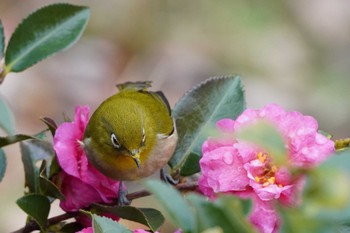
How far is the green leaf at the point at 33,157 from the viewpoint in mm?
1313

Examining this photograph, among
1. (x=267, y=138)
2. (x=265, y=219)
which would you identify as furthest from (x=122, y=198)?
(x=267, y=138)

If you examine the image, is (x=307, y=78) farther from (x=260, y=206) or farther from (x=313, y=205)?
(x=313, y=205)

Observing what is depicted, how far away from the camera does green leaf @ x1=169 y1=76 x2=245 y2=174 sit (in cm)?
127

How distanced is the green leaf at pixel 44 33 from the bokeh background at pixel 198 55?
306 centimetres

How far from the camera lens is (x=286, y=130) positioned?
3.31 feet

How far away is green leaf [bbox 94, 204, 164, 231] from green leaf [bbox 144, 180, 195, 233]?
0.41m

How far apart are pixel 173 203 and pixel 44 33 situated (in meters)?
0.85

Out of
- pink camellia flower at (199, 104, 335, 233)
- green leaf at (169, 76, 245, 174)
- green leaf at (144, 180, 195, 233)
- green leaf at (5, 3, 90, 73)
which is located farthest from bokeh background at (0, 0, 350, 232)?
green leaf at (144, 180, 195, 233)

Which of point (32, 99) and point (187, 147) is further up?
point (187, 147)

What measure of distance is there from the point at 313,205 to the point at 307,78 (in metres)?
4.49

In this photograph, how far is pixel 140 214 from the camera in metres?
1.07

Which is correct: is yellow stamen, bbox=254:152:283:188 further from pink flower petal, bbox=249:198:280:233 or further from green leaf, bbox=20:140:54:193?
green leaf, bbox=20:140:54:193

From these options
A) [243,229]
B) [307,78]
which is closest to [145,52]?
[307,78]

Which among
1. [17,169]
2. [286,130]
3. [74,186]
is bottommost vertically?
[17,169]
